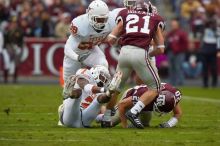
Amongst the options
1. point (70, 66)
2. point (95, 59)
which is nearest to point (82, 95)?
point (95, 59)

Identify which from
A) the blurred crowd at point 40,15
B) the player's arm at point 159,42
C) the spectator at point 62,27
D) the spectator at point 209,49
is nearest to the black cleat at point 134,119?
the player's arm at point 159,42

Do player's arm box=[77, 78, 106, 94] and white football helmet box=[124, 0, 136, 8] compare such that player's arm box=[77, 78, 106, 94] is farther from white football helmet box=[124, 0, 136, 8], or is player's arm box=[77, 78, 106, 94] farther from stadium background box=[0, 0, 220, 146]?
white football helmet box=[124, 0, 136, 8]

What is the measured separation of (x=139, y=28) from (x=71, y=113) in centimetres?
129

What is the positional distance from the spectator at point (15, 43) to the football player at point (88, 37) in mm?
9909

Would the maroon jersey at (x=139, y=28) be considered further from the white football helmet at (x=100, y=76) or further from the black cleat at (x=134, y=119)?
the black cleat at (x=134, y=119)

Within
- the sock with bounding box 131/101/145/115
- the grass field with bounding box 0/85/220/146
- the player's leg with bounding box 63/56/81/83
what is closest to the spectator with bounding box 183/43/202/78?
the grass field with bounding box 0/85/220/146

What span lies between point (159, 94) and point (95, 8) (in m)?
1.40

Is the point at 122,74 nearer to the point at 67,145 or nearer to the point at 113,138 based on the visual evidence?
the point at 113,138

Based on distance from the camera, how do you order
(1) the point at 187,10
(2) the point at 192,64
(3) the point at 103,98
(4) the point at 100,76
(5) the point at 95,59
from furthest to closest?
(1) the point at 187,10 → (2) the point at 192,64 → (5) the point at 95,59 → (4) the point at 100,76 → (3) the point at 103,98

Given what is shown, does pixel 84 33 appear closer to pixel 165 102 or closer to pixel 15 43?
pixel 165 102

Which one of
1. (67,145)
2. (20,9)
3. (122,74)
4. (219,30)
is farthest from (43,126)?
(20,9)

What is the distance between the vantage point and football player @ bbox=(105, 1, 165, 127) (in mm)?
10438

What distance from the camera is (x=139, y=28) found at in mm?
10516

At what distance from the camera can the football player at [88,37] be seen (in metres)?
11.1
